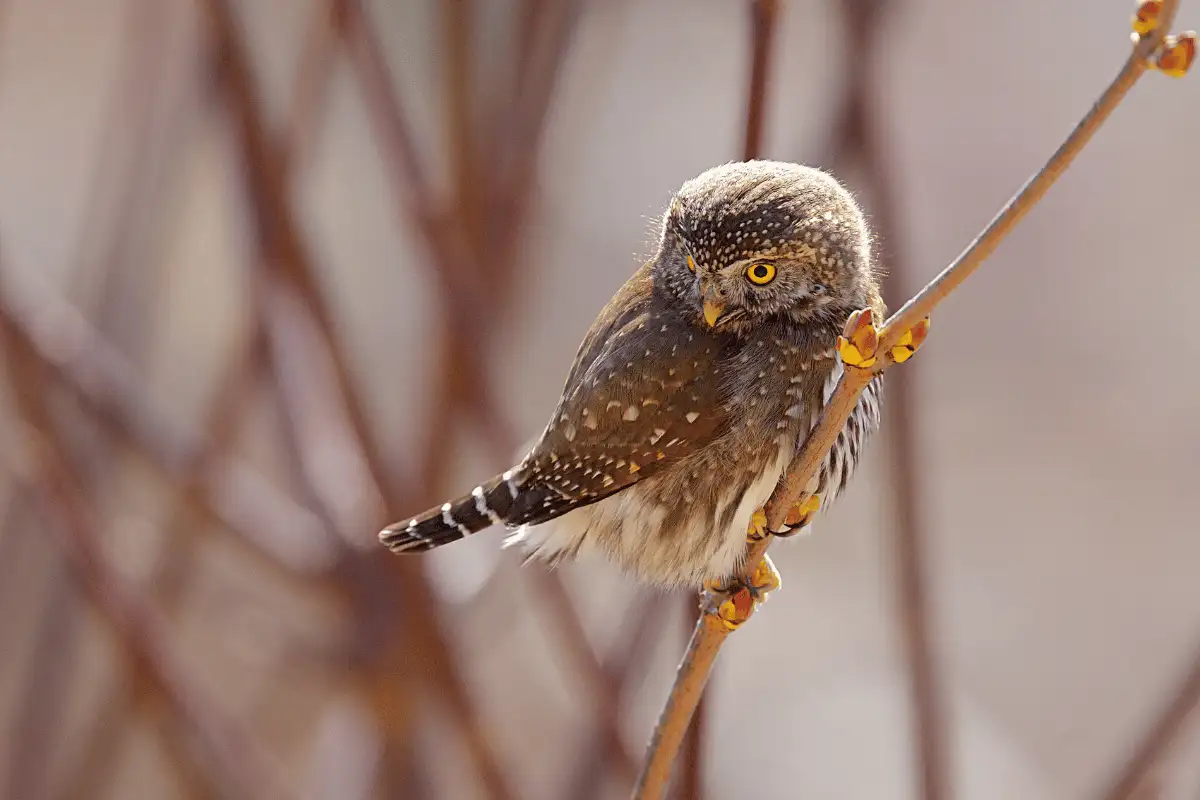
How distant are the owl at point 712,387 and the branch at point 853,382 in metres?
0.15

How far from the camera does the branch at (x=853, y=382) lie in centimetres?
105

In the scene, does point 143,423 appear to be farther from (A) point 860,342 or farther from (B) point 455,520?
(A) point 860,342

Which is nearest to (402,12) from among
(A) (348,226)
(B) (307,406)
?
(A) (348,226)

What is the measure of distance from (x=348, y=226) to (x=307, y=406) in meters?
4.15

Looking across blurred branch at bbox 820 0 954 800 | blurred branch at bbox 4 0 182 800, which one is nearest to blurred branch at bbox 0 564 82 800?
blurred branch at bbox 4 0 182 800

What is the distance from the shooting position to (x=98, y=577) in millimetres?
2166

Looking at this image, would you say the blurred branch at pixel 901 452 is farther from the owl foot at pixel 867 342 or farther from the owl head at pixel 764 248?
the owl foot at pixel 867 342

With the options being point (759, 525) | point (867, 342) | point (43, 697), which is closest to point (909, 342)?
point (867, 342)

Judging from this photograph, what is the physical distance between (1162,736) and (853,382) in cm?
88

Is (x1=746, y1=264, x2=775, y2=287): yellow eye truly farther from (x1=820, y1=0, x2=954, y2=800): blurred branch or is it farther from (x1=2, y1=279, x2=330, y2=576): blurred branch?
(x1=2, y1=279, x2=330, y2=576): blurred branch

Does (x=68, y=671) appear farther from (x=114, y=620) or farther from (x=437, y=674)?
(x=437, y=674)

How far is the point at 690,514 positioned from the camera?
205 centimetres

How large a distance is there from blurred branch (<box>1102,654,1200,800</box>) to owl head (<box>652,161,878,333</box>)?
730 millimetres

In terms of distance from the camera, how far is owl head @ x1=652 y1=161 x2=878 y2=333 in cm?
196
